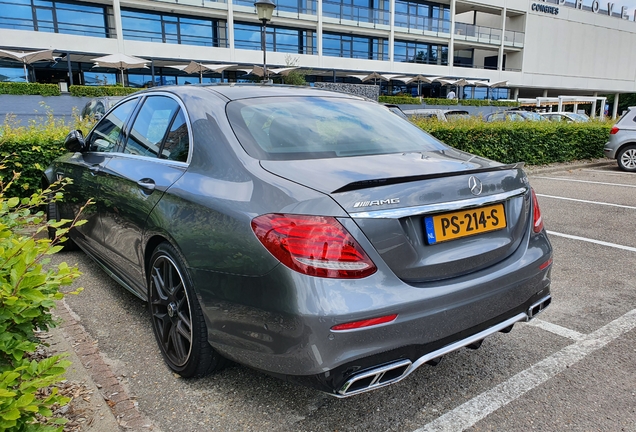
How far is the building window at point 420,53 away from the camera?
41.0 meters

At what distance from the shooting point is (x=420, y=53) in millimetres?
42438

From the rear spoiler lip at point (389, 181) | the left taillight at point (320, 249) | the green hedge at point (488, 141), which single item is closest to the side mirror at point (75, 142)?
the green hedge at point (488, 141)

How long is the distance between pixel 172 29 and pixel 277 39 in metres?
7.79

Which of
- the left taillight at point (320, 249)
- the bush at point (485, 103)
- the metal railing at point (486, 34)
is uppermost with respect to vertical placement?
the metal railing at point (486, 34)

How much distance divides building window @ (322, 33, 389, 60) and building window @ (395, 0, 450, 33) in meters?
2.36

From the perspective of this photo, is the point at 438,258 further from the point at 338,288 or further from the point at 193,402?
the point at 193,402

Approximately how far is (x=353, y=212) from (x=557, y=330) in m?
2.13

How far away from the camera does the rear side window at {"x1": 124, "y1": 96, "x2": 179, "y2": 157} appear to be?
9.73 ft

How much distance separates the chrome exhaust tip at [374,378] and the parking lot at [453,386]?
437 mm

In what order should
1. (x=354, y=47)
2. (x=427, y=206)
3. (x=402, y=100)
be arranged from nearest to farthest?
(x=427, y=206) < (x=402, y=100) < (x=354, y=47)

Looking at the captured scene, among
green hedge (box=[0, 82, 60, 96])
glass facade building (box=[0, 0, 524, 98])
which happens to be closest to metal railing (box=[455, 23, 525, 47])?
glass facade building (box=[0, 0, 524, 98])

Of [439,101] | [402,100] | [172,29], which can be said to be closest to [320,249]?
[402,100]

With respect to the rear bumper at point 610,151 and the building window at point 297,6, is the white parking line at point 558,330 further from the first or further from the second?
the building window at point 297,6

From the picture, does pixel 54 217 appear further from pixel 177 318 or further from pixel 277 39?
pixel 277 39
